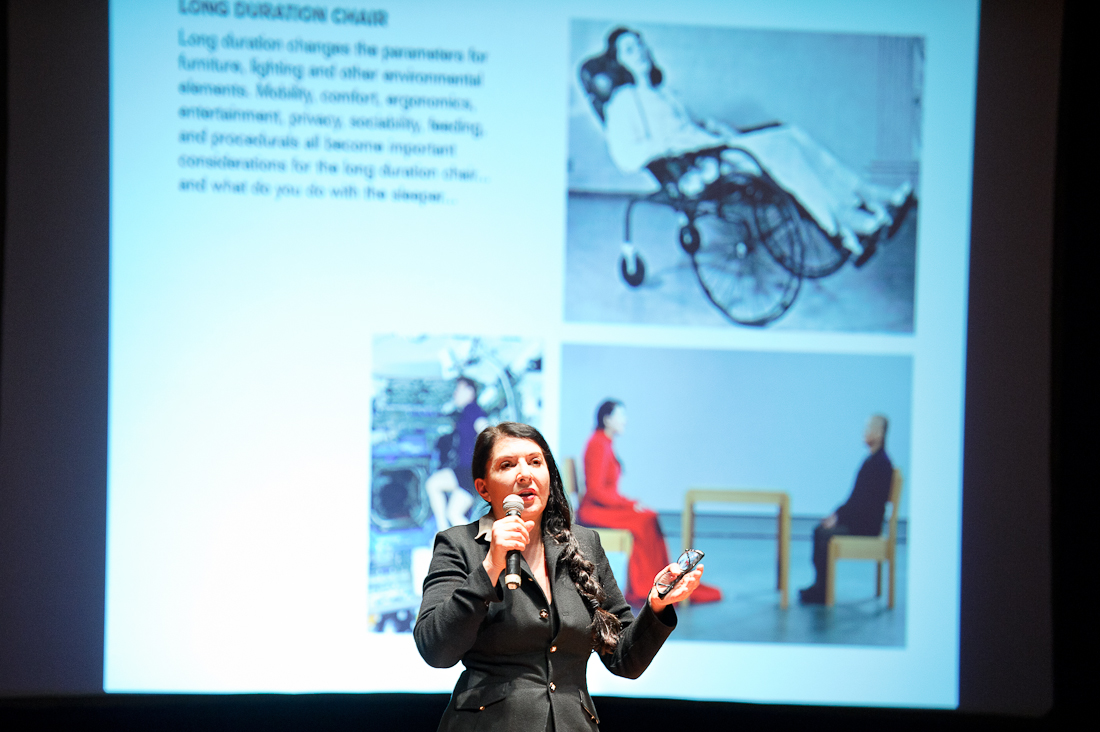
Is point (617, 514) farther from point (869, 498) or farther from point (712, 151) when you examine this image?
point (712, 151)

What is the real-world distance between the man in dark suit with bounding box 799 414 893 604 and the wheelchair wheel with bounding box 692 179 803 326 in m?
0.65

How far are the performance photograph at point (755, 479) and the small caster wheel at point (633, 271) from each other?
0.28 m

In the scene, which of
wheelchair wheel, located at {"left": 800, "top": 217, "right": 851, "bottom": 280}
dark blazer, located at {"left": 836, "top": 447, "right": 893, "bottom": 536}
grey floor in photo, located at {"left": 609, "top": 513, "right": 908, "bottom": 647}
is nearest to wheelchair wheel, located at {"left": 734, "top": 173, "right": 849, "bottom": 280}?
wheelchair wheel, located at {"left": 800, "top": 217, "right": 851, "bottom": 280}

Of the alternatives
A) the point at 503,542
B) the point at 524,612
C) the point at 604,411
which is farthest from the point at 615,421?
the point at 503,542

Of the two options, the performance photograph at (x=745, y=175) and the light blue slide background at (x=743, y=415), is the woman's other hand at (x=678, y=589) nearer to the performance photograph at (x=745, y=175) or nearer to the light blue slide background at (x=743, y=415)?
the light blue slide background at (x=743, y=415)

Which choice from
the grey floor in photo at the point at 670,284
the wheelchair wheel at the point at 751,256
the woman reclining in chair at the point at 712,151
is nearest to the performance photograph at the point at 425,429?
the grey floor in photo at the point at 670,284

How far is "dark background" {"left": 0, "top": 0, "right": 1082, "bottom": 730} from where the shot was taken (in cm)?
359

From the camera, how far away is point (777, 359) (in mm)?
3807

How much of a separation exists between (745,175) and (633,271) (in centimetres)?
62

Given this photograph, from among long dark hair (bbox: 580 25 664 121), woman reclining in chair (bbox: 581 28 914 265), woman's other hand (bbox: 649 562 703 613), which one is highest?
long dark hair (bbox: 580 25 664 121)

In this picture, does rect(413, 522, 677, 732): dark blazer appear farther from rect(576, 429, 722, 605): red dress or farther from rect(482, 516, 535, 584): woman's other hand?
rect(576, 429, 722, 605): red dress

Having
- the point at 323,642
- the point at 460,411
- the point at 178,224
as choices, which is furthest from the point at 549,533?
the point at 178,224

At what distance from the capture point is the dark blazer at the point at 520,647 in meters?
1.84

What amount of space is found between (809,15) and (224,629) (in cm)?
343
